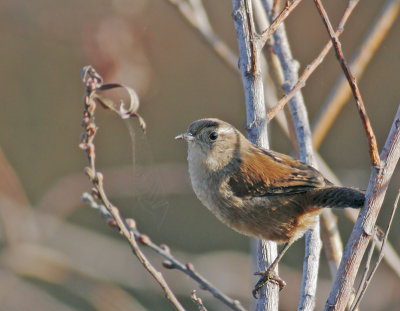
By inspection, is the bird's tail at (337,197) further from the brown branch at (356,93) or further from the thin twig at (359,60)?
the thin twig at (359,60)

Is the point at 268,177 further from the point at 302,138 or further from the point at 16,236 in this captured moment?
the point at 16,236

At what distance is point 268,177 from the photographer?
2773 millimetres

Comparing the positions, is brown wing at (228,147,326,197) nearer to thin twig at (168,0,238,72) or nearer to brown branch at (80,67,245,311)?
thin twig at (168,0,238,72)

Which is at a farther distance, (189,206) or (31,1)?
(189,206)

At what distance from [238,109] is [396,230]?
295 centimetres

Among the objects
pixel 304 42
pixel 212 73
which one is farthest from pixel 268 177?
pixel 212 73

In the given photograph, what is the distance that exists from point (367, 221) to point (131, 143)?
6.60 metres

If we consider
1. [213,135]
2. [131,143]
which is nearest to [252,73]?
[213,135]

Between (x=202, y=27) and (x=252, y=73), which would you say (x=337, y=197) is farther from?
(x=202, y=27)

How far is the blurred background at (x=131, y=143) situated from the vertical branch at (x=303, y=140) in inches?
25.7

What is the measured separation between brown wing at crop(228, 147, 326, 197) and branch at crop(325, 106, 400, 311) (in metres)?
0.83

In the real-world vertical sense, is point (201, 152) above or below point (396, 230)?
below

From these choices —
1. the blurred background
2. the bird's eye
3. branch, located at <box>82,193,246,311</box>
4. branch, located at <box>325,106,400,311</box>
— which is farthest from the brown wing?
branch, located at <box>82,193,246,311</box>

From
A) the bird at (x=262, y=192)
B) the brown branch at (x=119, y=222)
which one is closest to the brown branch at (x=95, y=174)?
the brown branch at (x=119, y=222)
